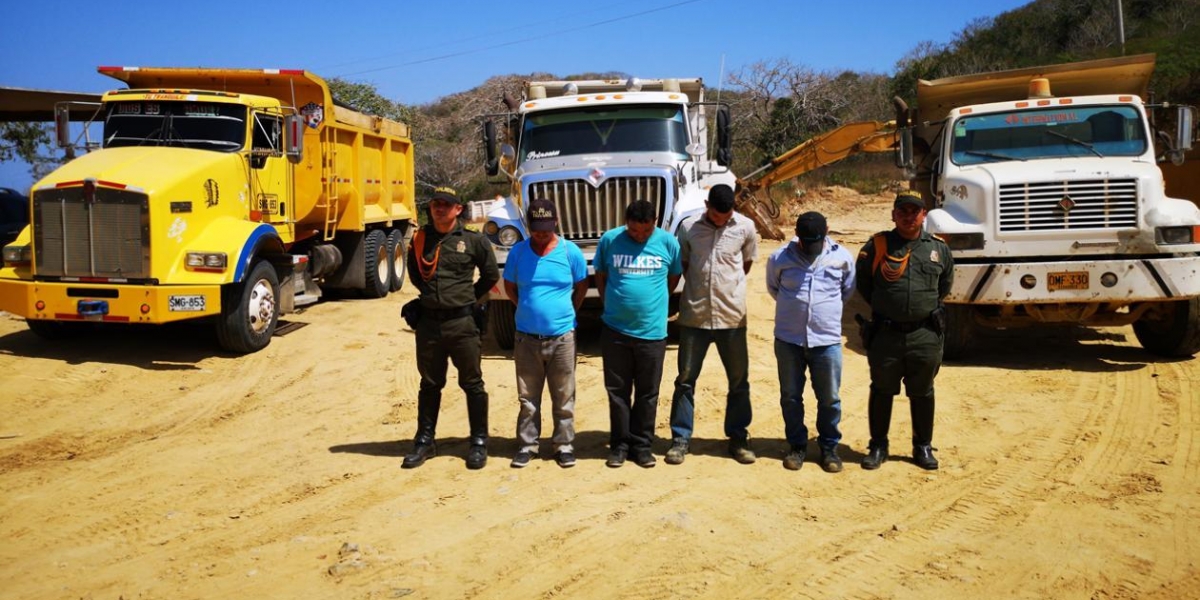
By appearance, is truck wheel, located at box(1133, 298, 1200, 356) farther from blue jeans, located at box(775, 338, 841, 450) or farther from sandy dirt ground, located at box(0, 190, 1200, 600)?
blue jeans, located at box(775, 338, 841, 450)

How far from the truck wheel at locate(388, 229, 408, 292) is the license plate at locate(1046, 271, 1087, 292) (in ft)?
32.9

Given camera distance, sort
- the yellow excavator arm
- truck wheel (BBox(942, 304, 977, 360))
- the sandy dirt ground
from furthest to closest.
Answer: the yellow excavator arm → truck wheel (BBox(942, 304, 977, 360)) → the sandy dirt ground

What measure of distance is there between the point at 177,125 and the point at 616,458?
23.0ft

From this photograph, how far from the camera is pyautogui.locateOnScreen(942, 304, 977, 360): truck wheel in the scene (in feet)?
31.3

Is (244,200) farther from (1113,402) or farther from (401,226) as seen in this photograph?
(1113,402)

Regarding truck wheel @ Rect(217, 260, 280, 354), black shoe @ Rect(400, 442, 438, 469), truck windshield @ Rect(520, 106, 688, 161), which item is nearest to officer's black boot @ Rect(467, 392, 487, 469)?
black shoe @ Rect(400, 442, 438, 469)

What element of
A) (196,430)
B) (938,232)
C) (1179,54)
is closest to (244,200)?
(196,430)

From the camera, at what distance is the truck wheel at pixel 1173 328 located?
30.5 feet

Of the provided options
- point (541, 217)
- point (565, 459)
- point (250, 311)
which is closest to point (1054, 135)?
point (541, 217)

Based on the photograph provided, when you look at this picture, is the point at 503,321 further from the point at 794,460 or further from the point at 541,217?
the point at 794,460

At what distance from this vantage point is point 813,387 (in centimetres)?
645

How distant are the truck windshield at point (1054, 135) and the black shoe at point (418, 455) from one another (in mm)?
6381

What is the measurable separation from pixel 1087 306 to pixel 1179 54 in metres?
18.1

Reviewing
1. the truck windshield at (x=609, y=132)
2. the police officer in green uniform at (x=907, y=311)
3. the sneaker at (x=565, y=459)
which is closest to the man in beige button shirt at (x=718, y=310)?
the sneaker at (x=565, y=459)
